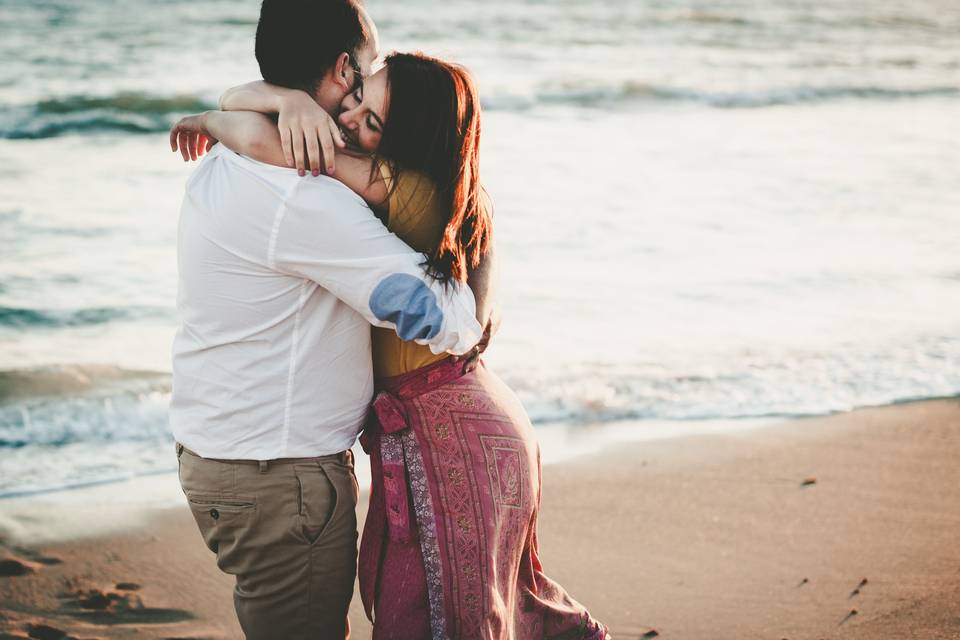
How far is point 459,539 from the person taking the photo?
8.09ft

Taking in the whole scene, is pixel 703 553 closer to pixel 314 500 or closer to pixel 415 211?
pixel 314 500

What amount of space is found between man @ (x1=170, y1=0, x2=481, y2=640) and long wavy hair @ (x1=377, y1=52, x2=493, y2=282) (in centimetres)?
10

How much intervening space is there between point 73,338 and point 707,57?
49.9 feet

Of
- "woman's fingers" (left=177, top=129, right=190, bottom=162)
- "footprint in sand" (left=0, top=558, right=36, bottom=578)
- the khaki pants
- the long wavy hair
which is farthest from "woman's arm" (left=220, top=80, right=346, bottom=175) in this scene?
"footprint in sand" (left=0, top=558, right=36, bottom=578)

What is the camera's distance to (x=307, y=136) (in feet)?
6.93

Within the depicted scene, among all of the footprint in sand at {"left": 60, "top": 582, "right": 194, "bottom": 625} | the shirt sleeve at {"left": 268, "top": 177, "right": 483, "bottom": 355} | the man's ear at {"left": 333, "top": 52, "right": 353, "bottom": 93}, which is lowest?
the footprint in sand at {"left": 60, "top": 582, "right": 194, "bottom": 625}

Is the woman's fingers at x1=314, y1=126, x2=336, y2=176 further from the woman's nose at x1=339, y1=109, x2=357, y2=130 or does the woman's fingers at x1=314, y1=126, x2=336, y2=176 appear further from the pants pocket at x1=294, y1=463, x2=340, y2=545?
the pants pocket at x1=294, y1=463, x2=340, y2=545

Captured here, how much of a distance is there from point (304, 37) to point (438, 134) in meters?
0.36

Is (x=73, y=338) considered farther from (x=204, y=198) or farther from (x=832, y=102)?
(x=832, y=102)

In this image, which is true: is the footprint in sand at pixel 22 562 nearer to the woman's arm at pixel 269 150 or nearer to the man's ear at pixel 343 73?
the woman's arm at pixel 269 150

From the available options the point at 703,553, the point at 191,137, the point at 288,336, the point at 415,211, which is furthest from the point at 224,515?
the point at 703,553

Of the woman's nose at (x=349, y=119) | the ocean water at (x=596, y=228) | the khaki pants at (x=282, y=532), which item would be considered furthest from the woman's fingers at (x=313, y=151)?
the khaki pants at (x=282, y=532)

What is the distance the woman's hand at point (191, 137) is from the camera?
2463 mm

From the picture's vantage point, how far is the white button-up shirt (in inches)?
83.4
